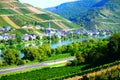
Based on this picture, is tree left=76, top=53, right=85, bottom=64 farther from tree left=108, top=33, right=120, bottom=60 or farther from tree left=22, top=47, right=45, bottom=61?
tree left=22, top=47, right=45, bottom=61

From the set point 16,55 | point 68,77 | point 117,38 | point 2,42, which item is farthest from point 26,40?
point 68,77

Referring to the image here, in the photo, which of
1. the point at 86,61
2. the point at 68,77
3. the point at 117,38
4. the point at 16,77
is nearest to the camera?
the point at 68,77

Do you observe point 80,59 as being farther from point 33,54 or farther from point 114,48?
point 33,54

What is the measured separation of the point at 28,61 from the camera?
9619 cm

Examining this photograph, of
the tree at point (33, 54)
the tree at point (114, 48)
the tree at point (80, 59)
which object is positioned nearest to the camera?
the tree at point (114, 48)

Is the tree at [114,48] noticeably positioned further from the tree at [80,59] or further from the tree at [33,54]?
the tree at [33,54]

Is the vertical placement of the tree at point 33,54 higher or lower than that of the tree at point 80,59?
lower

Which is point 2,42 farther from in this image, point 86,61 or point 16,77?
Answer: point 16,77

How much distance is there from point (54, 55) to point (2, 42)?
67858 mm

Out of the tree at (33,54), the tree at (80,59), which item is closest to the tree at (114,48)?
the tree at (80,59)

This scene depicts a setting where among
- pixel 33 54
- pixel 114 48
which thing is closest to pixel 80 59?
pixel 114 48

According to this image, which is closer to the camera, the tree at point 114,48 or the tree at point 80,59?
the tree at point 114,48

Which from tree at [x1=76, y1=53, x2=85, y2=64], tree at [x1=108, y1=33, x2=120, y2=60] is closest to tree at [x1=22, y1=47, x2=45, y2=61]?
tree at [x1=76, y1=53, x2=85, y2=64]

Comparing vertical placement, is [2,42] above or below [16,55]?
below
